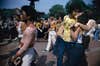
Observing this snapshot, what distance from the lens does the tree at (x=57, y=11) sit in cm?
405

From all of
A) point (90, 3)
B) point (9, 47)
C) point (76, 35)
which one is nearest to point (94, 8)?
point (90, 3)

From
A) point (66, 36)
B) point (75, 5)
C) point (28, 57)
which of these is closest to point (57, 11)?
point (75, 5)

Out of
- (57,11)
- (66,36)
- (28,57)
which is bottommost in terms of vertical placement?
(28,57)

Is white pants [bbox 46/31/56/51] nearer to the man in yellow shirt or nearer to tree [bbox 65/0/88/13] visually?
the man in yellow shirt

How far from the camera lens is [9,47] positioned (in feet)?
15.8

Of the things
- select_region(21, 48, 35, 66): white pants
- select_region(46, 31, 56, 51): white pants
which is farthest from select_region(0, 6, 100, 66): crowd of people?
select_region(46, 31, 56, 51): white pants

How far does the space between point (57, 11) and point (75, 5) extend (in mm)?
197

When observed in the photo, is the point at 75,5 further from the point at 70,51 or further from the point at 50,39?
the point at 50,39

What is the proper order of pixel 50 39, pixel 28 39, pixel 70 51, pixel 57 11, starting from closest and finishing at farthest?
1. pixel 28 39
2. pixel 57 11
3. pixel 70 51
4. pixel 50 39

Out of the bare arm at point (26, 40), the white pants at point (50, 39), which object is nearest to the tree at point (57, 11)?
the bare arm at point (26, 40)

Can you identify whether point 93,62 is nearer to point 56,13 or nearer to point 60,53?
Result: point 60,53

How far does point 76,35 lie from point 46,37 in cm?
76

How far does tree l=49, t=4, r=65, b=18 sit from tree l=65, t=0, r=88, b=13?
0.07m

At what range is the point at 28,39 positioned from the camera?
158 inches
